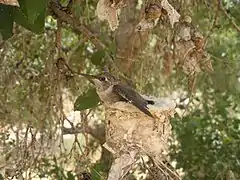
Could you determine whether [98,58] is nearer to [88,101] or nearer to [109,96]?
[88,101]

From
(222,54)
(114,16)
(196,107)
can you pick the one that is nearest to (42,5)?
(114,16)

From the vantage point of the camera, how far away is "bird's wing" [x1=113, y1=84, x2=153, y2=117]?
1130 millimetres

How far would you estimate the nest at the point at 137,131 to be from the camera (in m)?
1.19

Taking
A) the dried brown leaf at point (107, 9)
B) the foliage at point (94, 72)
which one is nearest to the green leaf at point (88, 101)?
the foliage at point (94, 72)

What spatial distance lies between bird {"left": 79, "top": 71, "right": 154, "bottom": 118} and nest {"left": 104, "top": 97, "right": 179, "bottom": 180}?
16 mm

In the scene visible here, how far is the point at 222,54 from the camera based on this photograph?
2.83m

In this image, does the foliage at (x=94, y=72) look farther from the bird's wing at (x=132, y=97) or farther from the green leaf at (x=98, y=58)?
the bird's wing at (x=132, y=97)

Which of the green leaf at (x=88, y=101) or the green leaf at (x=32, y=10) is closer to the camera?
the green leaf at (x=32, y=10)

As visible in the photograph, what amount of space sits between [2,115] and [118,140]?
0.73 meters

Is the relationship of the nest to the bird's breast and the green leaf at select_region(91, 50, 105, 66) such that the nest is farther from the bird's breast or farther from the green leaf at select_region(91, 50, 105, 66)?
the green leaf at select_region(91, 50, 105, 66)

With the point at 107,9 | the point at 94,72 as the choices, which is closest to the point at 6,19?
the point at 107,9

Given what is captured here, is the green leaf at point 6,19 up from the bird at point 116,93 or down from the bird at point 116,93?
up

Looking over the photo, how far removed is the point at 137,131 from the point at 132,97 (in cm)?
11

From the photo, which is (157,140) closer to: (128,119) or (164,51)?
(128,119)
